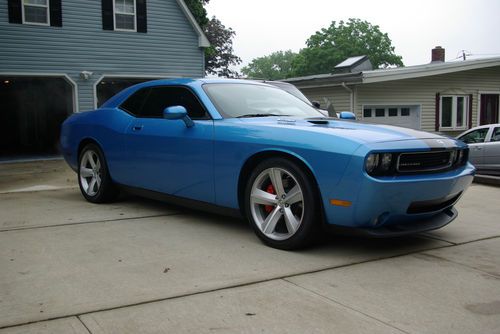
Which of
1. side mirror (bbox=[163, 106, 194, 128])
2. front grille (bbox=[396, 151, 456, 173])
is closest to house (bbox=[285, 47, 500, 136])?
side mirror (bbox=[163, 106, 194, 128])

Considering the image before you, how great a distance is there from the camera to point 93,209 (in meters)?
6.10

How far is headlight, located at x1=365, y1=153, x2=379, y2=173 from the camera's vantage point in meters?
3.80

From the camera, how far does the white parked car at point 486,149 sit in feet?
37.4

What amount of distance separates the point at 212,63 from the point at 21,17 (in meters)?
28.9

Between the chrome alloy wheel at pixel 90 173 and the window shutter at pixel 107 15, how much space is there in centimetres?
1061

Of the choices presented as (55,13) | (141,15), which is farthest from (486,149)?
(55,13)

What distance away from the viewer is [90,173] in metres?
6.57

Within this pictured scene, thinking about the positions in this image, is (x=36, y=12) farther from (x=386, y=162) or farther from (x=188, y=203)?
(x=386, y=162)

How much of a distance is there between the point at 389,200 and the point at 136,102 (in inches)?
132

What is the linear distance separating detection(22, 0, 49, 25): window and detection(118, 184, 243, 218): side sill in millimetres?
10803

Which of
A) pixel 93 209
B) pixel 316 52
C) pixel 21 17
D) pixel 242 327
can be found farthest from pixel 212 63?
pixel 242 327

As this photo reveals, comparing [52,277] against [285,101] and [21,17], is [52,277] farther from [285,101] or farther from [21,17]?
[21,17]

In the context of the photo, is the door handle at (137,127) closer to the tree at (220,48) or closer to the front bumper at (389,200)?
the front bumper at (389,200)

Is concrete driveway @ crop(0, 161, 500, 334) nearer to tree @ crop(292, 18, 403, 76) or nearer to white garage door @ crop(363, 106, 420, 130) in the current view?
white garage door @ crop(363, 106, 420, 130)
